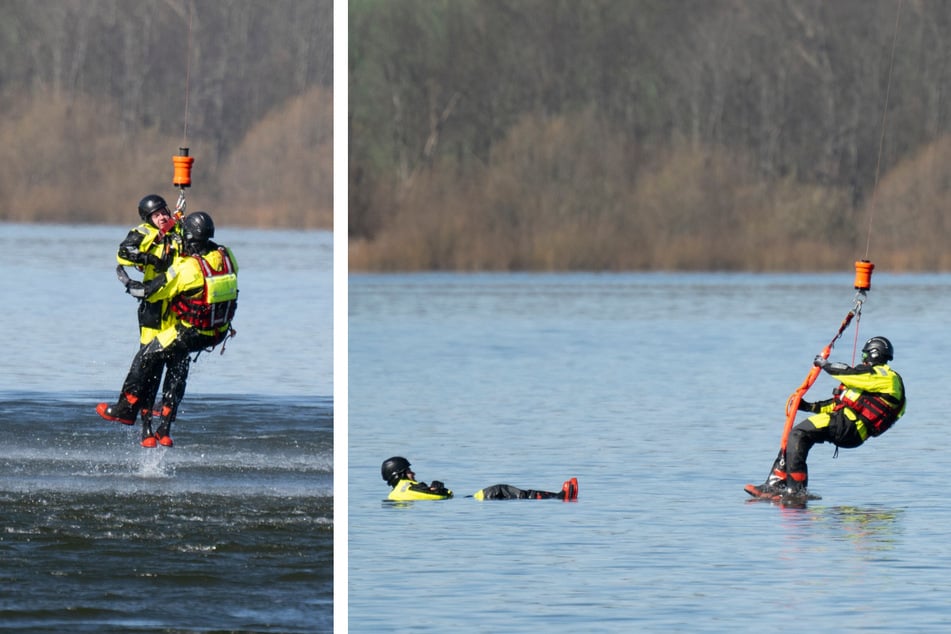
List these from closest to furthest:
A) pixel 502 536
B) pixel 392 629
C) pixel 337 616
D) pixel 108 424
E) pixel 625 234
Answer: pixel 337 616, pixel 392 629, pixel 502 536, pixel 108 424, pixel 625 234

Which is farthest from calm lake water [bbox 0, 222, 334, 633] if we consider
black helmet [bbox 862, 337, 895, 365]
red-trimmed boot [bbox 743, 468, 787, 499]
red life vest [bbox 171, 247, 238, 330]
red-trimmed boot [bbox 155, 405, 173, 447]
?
black helmet [bbox 862, 337, 895, 365]

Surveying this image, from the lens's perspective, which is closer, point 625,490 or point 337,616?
point 337,616

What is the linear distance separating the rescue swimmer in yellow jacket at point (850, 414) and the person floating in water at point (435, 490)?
1823 mm

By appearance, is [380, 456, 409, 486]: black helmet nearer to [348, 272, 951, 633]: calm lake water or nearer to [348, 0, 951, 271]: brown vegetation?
[348, 272, 951, 633]: calm lake water

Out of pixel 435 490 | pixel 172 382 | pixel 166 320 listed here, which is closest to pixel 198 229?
pixel 166 320

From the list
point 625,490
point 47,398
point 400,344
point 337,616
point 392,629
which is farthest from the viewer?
point 400,344

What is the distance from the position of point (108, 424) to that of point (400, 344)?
1888 cm

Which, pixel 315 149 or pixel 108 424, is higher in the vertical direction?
pixel 315 149

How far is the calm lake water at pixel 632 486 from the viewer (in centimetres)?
1570

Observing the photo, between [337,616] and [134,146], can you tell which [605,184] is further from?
[337,616]

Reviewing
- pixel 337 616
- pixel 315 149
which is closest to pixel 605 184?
pixel 315 149

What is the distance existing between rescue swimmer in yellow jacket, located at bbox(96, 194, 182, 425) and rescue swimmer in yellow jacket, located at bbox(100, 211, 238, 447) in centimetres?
5

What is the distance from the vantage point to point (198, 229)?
55.3 ft

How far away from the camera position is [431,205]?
6475cm
